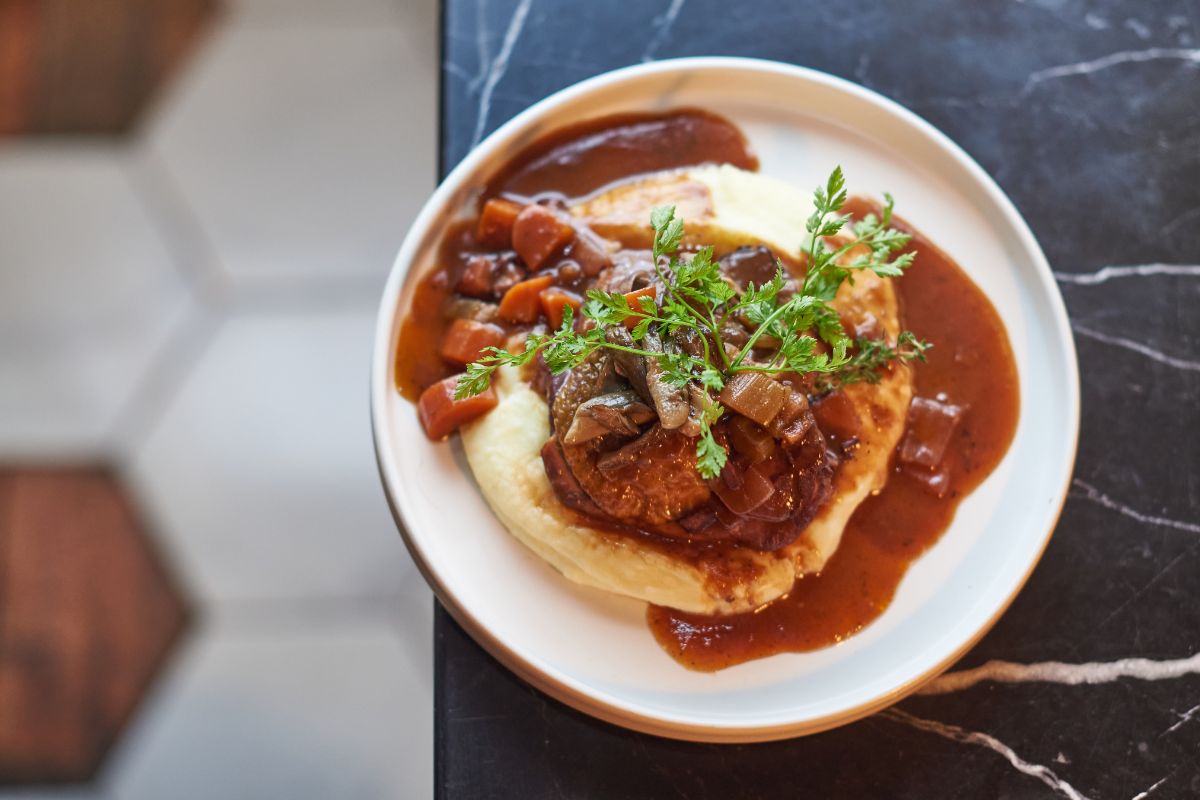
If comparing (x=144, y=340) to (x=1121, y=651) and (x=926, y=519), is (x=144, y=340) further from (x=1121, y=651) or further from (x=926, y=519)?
(x=1121, y=651)

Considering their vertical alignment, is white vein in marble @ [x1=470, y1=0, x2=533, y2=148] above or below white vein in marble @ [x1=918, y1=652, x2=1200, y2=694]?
above

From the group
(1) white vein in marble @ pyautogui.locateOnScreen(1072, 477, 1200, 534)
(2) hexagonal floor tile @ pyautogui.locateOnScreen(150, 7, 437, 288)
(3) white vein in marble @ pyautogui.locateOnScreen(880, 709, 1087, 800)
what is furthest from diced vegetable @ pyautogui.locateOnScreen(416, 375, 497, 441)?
(2) hexagonal floor tile @ pyautogui.locateOnScreen(150, 7, 437, 288)

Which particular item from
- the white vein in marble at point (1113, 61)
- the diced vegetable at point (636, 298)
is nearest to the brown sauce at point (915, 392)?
the diced vegetable at point (636, 298)

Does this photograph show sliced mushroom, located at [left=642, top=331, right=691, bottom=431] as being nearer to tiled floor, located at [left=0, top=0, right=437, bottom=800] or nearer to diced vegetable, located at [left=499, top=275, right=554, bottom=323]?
diced vegetable, located at [left=499, top=275, right=554, bottom=323]

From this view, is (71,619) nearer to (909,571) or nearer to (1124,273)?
(909,571)

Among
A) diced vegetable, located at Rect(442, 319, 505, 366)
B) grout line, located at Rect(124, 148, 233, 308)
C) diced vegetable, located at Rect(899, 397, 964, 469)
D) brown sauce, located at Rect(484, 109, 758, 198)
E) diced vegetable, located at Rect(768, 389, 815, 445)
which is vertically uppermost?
brown sauce, located at Rect(484, 109, 758, 198)

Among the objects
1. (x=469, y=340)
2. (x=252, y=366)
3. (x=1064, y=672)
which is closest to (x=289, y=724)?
(x=252, y=366)
